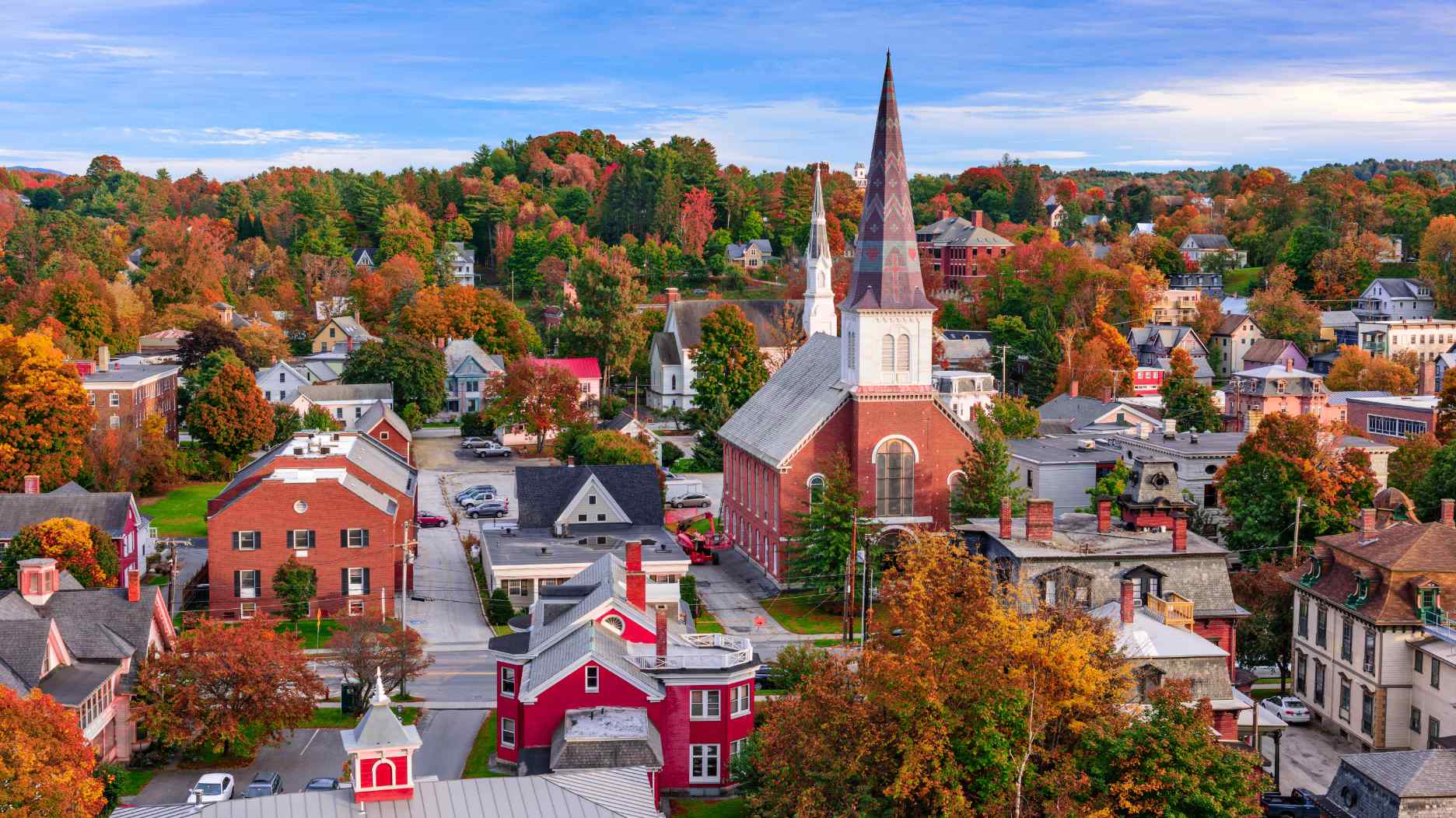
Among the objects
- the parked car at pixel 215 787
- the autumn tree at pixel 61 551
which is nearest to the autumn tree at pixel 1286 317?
the autumn tree at pixel 61 551

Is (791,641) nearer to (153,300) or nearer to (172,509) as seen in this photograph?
(172,509)

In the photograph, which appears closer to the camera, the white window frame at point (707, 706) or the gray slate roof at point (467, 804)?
the gray slate roof at point (467, 804)

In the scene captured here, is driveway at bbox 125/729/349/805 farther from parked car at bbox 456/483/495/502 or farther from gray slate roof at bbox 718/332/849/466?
parked car at bbox 456/483/495/502

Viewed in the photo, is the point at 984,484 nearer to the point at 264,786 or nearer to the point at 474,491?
the point at 474,491

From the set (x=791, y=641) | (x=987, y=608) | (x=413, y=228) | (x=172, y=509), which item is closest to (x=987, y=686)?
(x=987, y=608)

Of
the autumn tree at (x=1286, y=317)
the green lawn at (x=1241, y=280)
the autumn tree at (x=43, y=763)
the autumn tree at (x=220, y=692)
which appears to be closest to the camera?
the autumn tree at (x=43, y=763)

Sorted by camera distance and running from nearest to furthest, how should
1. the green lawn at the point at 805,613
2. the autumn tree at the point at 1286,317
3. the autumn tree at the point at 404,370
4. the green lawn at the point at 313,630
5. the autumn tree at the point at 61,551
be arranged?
the autumn tree at the point at 61,551 → the green lawn at the point at 313,630 → the green lawn at the point at 805,613 → the autumn tree at the point at 404,370 → the autumn tree at the point at 1286,317

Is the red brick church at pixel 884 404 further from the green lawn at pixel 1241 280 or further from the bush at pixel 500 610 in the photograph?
the green lawn at pixel 1241 280

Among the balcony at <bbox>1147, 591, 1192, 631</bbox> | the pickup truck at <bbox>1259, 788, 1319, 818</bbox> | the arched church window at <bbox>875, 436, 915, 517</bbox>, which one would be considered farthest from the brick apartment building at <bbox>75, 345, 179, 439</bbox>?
the pickup truck at <bbox>1259, 788, 1319, 818</bbox>
